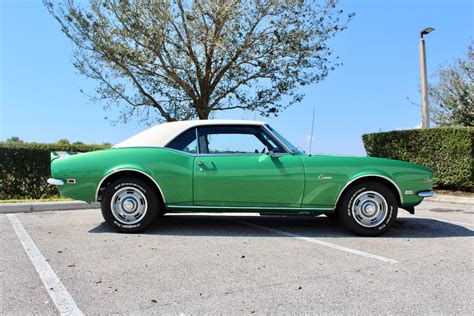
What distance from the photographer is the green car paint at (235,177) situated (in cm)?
488

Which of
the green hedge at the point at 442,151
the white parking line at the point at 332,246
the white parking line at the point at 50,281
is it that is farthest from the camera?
the green hedge at the point at 442,151

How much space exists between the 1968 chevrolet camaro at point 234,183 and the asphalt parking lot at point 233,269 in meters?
0.33

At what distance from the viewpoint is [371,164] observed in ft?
16.4

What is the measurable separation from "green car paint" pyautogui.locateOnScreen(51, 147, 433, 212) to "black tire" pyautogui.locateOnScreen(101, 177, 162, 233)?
0.14 metres

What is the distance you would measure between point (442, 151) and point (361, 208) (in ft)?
23.4

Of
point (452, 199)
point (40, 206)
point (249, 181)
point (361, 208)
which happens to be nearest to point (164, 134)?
point (249, 181)

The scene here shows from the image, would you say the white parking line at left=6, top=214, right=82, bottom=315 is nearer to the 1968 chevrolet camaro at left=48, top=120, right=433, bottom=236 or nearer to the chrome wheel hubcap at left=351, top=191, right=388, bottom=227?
the 1968 chevrolet camaro at left=48, top=120, right=433, bottom=236

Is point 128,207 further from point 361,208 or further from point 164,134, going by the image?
point 361,208

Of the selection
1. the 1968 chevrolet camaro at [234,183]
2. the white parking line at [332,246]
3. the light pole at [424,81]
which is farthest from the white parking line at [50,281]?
the light pole at [424,81]

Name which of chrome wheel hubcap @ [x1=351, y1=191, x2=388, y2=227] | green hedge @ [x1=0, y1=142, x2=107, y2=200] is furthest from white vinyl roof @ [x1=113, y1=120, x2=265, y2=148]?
green hedge @ [x1=0, y1=142, x2=107, y2=200]

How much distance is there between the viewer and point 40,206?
7023 millimetres

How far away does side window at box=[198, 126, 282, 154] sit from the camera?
508cm

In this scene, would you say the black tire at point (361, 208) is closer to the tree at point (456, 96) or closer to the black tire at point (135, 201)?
the black tire at point (135, 201)

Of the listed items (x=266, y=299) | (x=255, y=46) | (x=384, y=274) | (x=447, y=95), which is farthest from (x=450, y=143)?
(x=447, y=95)
